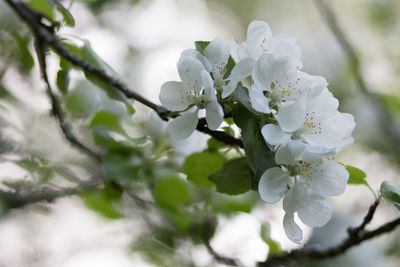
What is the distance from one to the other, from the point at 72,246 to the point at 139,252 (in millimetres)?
354

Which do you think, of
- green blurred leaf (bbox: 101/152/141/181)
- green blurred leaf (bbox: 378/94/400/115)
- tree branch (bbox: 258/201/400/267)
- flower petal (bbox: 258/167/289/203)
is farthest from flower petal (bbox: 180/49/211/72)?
green blurred leaf (bbox: 378/94/400/115)

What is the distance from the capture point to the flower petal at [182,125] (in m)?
0.78

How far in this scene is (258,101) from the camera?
723 millimetres

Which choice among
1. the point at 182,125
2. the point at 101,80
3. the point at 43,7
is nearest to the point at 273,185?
the point at 182,125

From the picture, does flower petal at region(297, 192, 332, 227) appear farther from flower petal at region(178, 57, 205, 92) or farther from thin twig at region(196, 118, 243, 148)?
flower petal at region(178, 57, 205, 92)

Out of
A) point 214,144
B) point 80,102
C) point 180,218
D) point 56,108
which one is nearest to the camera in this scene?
point 214,144

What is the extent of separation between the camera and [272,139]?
2.31 ft

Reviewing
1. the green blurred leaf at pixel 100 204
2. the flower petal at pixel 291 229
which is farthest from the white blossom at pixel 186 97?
the green blurred leaf at pixel 100 204

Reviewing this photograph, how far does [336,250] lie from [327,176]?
473 millimetres

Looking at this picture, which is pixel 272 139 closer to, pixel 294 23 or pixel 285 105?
pixel 285 105

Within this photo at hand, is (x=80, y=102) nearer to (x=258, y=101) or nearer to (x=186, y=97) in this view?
(x=186, y=97)

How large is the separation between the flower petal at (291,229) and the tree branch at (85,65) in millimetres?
156

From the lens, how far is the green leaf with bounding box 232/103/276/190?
0.71 metres

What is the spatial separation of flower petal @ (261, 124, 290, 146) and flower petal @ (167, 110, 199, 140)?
14 centimetres
